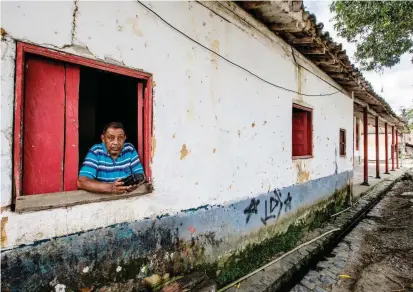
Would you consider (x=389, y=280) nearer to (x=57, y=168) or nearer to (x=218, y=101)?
(x=218, y=101)

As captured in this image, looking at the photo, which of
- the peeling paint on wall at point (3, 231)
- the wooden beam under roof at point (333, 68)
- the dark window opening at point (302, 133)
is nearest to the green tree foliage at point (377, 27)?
the wooden beam under roof at point (333, 68)

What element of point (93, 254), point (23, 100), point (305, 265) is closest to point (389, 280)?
point (305, 265)

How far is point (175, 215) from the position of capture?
9.73 ft

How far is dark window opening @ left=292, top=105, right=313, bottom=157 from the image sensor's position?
5902mm

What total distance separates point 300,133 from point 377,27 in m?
6.41

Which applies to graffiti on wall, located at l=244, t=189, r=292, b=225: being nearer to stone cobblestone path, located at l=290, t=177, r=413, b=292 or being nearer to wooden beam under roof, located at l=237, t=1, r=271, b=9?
stone cobblestone path, located at l=290, t=177, r=413, b=292

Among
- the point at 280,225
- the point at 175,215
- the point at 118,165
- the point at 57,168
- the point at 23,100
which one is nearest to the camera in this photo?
the point at 23,100

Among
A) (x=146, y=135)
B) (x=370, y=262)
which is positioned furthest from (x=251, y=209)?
(x=370, y=262)

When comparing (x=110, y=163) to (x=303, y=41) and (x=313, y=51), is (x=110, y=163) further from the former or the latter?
(x=313, y=51)

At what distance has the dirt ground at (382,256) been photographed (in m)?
3.79

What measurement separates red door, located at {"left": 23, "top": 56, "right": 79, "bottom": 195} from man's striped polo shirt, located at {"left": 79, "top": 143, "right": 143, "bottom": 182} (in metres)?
0.26

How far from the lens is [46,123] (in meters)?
2.10

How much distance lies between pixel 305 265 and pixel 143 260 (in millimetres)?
3091

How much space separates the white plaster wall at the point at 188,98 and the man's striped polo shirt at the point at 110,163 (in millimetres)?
230
